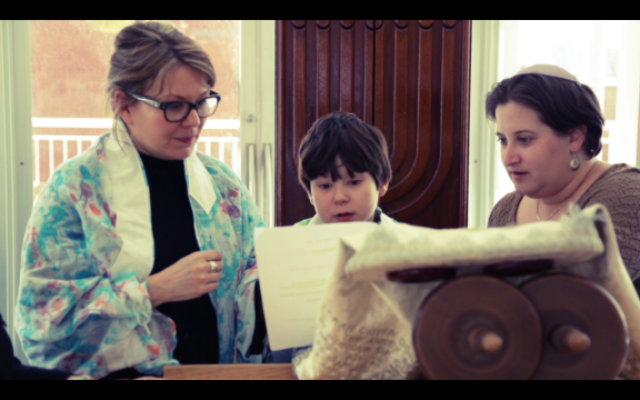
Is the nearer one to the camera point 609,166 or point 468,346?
point 468,346

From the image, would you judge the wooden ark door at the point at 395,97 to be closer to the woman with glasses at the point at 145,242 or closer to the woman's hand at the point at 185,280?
the woman with glasses at the point at 145,242

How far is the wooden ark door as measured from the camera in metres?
2.20

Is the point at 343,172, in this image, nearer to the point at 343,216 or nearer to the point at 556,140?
the point at 343,216

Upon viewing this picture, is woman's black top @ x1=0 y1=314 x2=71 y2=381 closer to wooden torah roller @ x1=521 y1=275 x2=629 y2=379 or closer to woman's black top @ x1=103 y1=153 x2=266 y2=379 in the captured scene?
woman's black top @ x1=103 y1=153 x2=266 y2=379

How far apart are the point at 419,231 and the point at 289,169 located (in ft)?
5.71

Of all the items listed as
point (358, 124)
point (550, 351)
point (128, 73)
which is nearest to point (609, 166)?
point (358, 124)

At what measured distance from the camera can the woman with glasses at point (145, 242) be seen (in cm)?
107

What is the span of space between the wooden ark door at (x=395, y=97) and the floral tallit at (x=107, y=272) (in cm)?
87

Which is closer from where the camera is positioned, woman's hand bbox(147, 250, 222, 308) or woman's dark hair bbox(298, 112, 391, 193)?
woman's hand bbox(147, 250, 222, 308)

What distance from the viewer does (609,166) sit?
146cm

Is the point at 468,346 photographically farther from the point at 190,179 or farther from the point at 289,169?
the point at 289,169

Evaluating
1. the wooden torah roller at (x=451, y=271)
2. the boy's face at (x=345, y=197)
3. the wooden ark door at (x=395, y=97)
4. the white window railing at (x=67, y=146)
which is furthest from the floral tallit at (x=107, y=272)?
the white window railing at (x=67, y=146)

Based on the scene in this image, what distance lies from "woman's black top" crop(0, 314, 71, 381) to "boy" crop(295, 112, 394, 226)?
0.67 m

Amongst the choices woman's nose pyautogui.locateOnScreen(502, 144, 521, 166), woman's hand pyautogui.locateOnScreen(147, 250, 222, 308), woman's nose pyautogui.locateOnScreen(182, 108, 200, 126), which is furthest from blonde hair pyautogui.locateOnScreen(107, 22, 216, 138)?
woman's nose pyautogui.locateOnScreen(502, 144, 521, 166)
